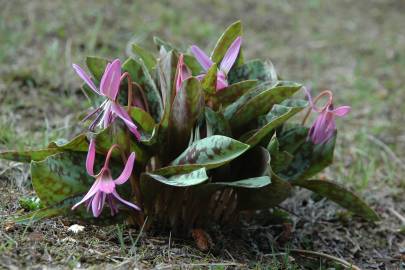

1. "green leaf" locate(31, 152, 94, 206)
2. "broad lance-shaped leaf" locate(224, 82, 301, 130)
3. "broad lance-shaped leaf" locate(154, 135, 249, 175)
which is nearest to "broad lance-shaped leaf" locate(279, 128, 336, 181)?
"broad lance-shaped leaf" locate(224, 82, 301, 130)

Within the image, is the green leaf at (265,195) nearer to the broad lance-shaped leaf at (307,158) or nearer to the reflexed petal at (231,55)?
the broad lance-shaped leaf at (307,158)

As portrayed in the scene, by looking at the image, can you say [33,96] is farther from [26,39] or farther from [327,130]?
[327,130]

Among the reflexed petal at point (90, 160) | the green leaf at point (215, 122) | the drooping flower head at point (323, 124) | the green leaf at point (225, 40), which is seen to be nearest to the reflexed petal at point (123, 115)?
the reflexed petal at point (90, 160)

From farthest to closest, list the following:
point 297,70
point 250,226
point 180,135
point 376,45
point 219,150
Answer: point 376,45 → point 297,70 → point 250,226 → point 180,135 → point 219,150

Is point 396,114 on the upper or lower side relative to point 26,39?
lower

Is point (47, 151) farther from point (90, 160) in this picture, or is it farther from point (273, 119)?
point (273, 119)

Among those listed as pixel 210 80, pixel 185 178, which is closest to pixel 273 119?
pixel 210 80

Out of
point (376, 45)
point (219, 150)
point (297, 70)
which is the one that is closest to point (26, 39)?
point (297, 70)
